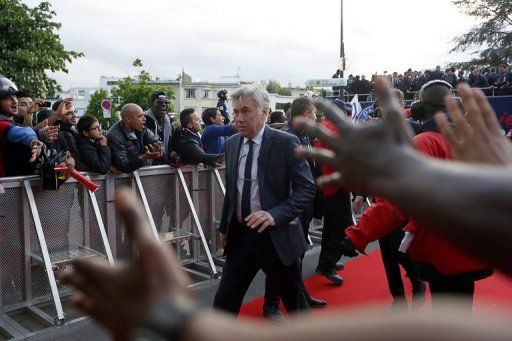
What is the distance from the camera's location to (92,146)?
18.3ft

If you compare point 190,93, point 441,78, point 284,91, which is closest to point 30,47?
point 441,78

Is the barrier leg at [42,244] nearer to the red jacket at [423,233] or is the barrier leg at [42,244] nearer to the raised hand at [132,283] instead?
the red jacket at [423,233]

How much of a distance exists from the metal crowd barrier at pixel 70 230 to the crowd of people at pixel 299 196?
0.90 ft

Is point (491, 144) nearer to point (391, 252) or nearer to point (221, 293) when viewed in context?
point (221, 293)

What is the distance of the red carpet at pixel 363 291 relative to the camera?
5285 millimetres

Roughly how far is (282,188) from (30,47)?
68.2 feet

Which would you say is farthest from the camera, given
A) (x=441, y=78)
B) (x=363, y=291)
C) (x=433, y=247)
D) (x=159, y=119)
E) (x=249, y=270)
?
(x=441, y=78)

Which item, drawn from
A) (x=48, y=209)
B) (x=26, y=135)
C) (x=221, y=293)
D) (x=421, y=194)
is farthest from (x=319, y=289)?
(x=421, y=194)

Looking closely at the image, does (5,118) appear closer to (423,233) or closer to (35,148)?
(35,148)

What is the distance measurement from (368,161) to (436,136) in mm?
2319

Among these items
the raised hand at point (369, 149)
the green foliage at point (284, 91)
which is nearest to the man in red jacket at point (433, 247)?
the raised hand at point (369, 149)

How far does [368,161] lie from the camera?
1.04 m

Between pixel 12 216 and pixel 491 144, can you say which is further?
pixel 12 216

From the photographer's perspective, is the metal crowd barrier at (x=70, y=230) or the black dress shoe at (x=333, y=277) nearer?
the metal crowd barrier at (x=70, y=230)
